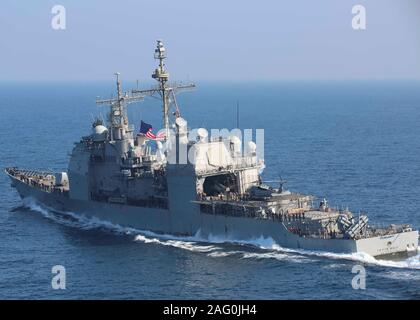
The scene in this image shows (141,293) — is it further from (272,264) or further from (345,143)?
(345,143)

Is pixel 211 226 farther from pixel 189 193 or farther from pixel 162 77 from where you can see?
pixel 162 77

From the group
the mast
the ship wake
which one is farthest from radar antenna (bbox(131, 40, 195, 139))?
the ship wake

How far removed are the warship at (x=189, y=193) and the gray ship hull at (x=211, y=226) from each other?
0.06 metres

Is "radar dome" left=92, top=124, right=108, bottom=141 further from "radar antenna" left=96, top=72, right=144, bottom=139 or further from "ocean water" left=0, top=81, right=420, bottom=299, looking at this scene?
"ocean water" left=0, top=81, right=420, bottom=299

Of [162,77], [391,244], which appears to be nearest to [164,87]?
[162,77]

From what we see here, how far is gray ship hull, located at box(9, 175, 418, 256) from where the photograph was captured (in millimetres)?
44688

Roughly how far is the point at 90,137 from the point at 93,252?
40.7 feet

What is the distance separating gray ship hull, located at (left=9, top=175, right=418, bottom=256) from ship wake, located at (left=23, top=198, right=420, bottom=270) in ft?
0.92

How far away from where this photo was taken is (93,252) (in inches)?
1957

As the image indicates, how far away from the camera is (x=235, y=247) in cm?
4869

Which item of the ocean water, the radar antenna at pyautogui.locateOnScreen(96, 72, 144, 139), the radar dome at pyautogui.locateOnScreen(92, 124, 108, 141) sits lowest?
the ocean water

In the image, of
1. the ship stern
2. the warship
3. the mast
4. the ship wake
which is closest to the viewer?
the ship wake

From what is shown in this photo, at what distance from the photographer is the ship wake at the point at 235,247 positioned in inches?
1734
